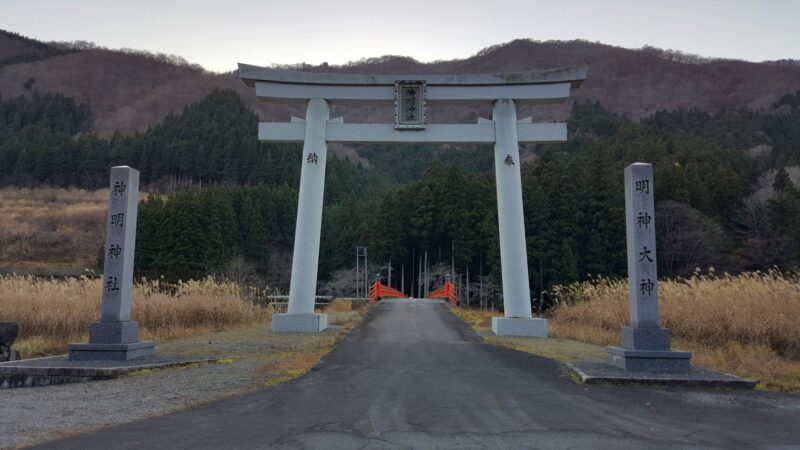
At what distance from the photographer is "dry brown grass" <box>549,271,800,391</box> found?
384 inches

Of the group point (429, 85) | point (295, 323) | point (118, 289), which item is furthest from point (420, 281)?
point (118, 289)

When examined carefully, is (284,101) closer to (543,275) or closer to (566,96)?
(566,96)

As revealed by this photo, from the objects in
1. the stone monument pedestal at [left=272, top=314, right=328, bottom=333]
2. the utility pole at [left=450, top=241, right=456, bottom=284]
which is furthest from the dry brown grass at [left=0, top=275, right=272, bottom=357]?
the utility pole at [left=450, top=241, right=456, bottom=284]

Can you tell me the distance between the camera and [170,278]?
44875mm

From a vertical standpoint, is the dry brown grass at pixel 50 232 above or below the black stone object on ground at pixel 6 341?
above

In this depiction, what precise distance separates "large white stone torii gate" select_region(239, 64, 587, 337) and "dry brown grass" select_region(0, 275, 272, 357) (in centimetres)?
235

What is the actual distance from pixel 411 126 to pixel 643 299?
798 centimetres

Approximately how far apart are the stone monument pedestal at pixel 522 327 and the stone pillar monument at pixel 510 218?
0.08 meters

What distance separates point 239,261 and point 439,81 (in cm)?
3659

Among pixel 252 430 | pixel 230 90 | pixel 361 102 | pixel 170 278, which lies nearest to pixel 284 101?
pixel 361 102

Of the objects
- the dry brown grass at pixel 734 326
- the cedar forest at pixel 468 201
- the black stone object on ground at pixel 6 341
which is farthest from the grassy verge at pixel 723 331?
the cedar forest at pixel 468 201

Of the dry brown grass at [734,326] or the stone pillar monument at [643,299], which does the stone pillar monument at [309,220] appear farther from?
the stone pillar monument at [643,299]

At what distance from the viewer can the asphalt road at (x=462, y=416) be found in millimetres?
4945

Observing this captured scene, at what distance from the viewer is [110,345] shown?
9.12 m
